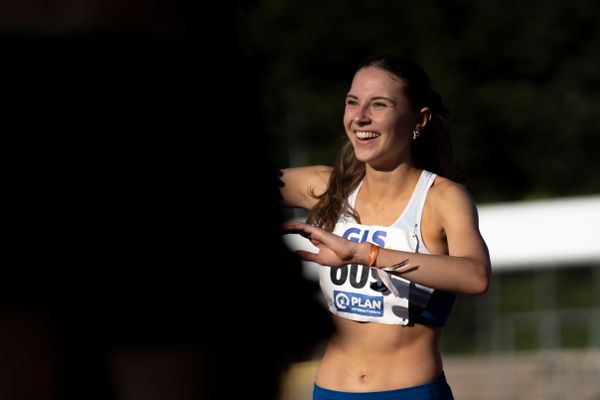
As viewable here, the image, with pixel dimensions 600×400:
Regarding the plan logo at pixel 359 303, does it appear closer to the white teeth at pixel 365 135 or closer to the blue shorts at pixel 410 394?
the blue shorts at pixel 410 394

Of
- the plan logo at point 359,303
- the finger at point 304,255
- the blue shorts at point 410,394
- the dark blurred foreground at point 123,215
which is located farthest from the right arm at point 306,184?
the dark blurred foreground at point 123,215

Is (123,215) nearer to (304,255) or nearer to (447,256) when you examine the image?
(304,255)

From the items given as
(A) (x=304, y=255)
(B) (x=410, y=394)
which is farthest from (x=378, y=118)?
(A) (x=304, y=255)

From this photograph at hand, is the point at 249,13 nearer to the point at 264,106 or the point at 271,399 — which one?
the point at 264,106

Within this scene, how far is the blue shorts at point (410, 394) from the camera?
3211 millimetres

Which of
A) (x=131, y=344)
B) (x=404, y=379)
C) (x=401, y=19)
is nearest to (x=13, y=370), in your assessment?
(x=131, y=344)

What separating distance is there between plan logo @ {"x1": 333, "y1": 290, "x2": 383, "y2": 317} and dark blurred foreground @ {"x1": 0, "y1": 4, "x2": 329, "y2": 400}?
8.01ft

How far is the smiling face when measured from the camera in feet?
10.7

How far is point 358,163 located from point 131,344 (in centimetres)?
283

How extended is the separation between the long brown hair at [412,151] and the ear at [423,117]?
1 cm

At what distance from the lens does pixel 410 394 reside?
10.5ft

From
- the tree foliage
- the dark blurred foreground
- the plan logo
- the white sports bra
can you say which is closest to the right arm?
the white sports bra

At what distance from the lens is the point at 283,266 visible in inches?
28.8

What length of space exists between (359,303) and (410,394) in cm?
26
